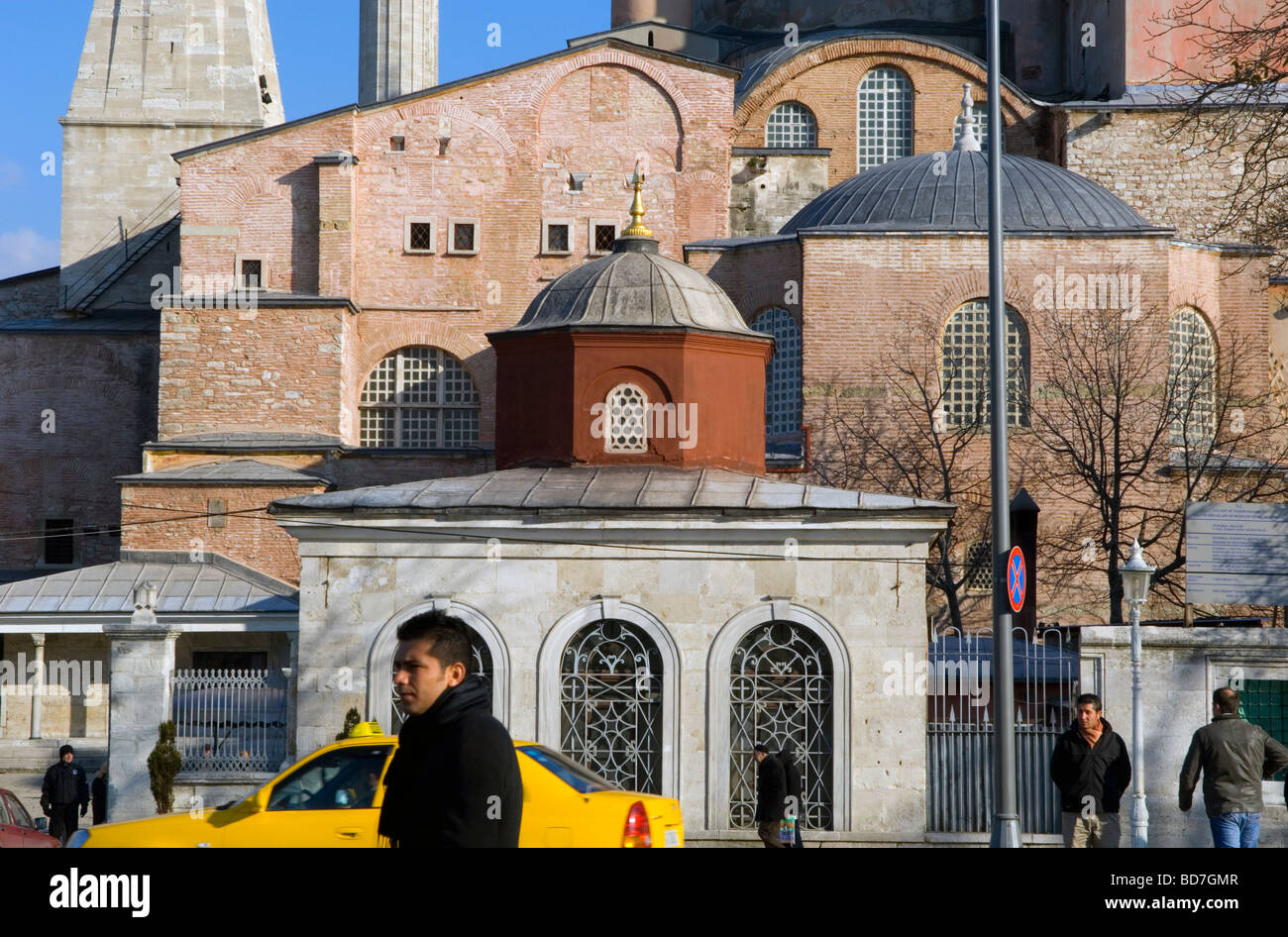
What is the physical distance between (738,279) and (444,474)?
22.4 ft

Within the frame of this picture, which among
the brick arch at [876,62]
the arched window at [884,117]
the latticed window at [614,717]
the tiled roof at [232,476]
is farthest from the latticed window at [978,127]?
the latticed window at [614,717]

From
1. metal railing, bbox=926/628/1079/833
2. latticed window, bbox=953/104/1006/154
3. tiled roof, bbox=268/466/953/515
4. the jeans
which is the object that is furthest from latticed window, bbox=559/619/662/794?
latticed window, bbox=953/104/1006/154

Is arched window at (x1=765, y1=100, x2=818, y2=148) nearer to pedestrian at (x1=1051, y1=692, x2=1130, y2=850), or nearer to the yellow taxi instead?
pedestrian at (x1=1051, y1=692, x2=1130, y2=850)

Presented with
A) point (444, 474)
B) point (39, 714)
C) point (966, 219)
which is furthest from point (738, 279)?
point (39, 714)

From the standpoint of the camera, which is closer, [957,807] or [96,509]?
[957,807]

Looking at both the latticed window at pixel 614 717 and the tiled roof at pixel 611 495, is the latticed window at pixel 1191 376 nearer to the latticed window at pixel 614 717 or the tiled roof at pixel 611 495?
the tiled roof at pixel 611 495

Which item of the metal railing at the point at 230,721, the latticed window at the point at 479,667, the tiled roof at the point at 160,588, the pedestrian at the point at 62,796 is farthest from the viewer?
the tiled roof at the point at 160,588

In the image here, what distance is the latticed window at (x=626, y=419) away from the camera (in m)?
20.8

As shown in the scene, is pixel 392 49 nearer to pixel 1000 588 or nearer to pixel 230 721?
pixel 230 721

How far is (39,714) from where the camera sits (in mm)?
28625

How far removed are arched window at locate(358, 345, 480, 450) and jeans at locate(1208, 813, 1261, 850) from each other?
939 inches

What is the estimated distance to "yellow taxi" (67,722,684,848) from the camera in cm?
1091

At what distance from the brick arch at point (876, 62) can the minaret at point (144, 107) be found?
13776mm
